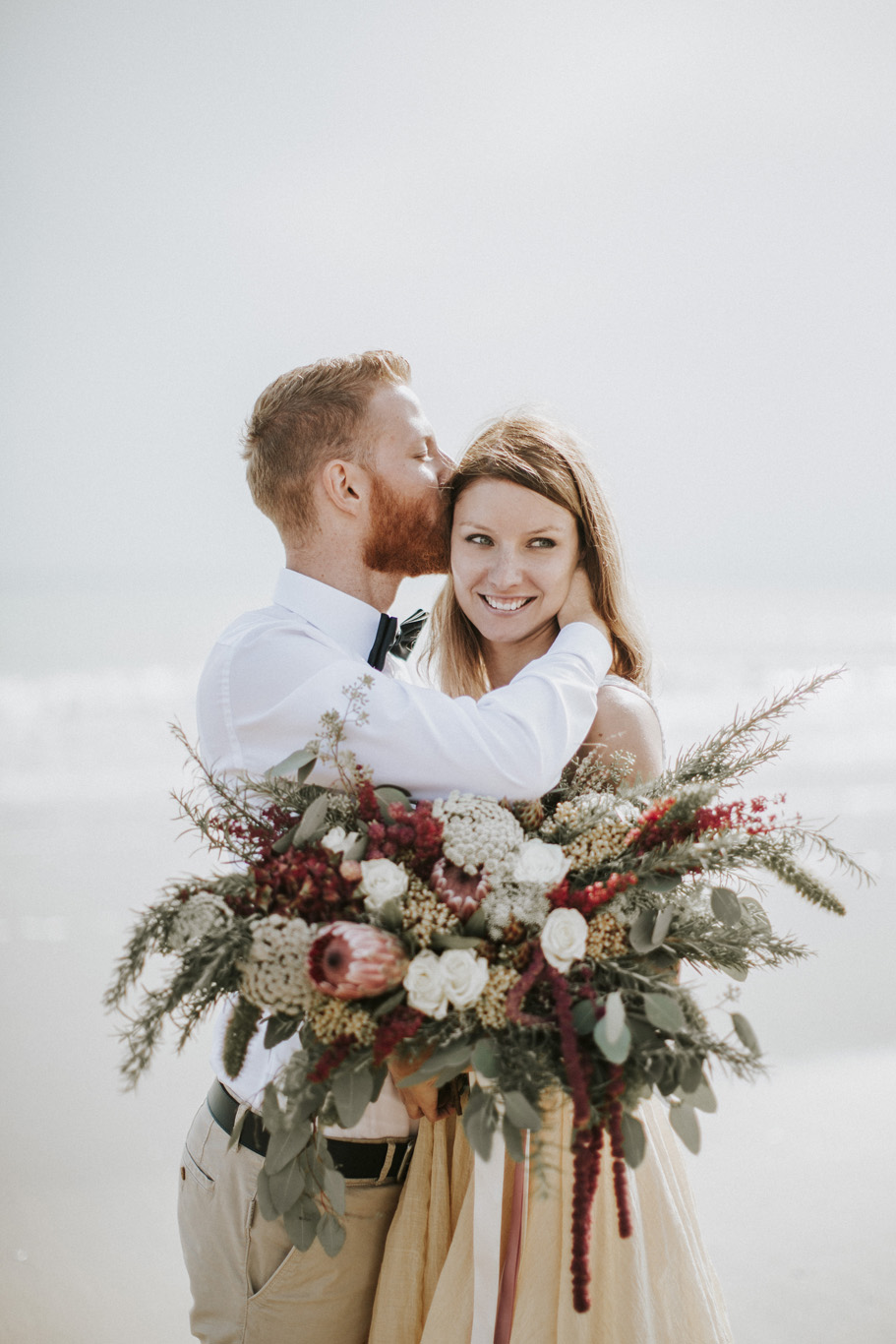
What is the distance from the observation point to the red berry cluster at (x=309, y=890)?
1419 millimetres

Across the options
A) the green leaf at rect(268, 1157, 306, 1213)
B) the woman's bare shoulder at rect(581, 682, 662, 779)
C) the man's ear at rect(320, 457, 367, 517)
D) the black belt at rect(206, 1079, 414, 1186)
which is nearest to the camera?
the green leaf at rect(268, 1157, 306, 1213)

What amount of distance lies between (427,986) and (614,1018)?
250mm

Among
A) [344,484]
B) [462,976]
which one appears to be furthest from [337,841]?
[344,484]

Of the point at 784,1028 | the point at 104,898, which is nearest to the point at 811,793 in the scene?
the point at 784,1028

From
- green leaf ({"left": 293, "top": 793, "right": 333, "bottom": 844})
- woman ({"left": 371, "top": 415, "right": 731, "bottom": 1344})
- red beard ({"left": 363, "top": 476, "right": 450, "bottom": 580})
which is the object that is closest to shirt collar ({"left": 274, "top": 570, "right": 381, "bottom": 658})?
red beard ({"left": 363, "top": 476, "right": 450, "bottom": 580})

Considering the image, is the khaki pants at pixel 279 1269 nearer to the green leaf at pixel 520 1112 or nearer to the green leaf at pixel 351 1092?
the green leaf at pixel 351 1092

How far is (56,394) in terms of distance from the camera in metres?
14.8

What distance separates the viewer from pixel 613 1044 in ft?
4.14

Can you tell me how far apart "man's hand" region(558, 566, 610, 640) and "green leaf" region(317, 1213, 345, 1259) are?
4.45ft

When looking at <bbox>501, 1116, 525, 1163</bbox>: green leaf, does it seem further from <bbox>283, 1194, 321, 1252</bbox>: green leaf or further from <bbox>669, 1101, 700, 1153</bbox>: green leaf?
<bbox>283, 1194, 321, 1252</bbox>: green leaf

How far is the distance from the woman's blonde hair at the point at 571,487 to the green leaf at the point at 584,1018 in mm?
1188

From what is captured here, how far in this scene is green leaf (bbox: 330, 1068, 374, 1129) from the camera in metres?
1.36

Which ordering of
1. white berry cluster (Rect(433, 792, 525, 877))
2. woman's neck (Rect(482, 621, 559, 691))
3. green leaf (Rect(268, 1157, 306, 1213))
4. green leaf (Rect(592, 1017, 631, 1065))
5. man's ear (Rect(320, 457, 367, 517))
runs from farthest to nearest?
woman's neck (Rect(482, 621, 559, 691))
man's ear (Rect(320, 457, 367, 517))
green leaf (Rect(268, 1157, 306, 1213))
white berry cluster (Rect(433, 792, 525, 877))
green leaf (Rect(592, 1017, 631, 1065))

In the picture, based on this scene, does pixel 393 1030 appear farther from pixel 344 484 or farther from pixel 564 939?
pixel 344 484
